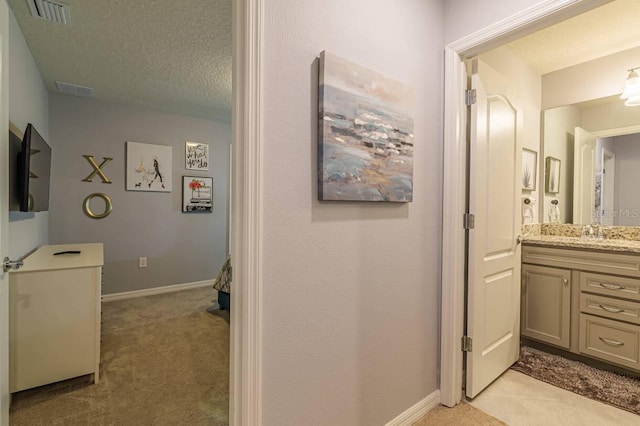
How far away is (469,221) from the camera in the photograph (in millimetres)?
1828

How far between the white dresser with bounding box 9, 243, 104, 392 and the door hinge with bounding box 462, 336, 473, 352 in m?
2.36

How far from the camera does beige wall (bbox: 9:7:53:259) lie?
2152 millimetres

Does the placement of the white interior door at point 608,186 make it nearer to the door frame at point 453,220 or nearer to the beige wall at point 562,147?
the beige wall at point 562,147

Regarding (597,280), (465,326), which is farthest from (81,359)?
(597,280)

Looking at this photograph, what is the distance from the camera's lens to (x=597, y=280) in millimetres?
2227

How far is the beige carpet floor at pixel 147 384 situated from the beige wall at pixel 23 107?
1003 millimetres

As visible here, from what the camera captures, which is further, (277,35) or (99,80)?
(99,80)

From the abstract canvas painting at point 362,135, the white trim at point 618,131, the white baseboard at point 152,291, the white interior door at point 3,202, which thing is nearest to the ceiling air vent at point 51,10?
the white interior door at point 3,202

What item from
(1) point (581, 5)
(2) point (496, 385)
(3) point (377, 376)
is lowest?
(2) point (496, 385)

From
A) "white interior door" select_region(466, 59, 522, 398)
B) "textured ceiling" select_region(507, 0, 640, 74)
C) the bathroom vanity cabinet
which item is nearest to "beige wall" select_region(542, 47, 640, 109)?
"textured ceiling" select_region(507, 0, 640, 74)

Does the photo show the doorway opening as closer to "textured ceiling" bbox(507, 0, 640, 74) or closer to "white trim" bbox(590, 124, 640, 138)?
"textured ceiling" bbox(507, 0, 640, 74)

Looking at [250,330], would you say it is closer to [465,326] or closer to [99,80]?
[465,326]

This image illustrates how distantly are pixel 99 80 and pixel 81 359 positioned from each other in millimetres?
2676

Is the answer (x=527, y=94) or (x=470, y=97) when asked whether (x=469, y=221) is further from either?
(x=527, y=94)
